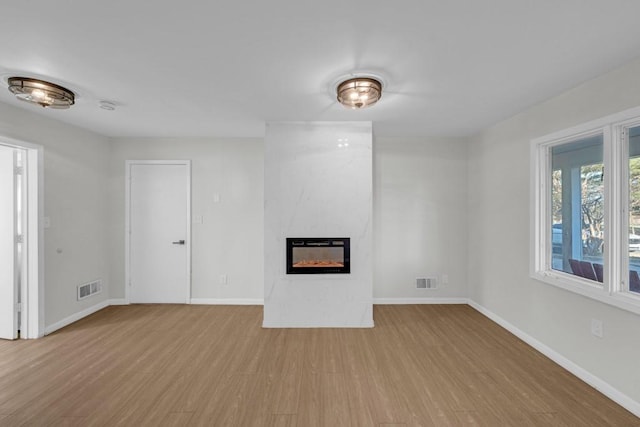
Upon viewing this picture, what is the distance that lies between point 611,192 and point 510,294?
5.21ft

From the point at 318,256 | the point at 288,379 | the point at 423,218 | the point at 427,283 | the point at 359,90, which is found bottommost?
the point at 288,379

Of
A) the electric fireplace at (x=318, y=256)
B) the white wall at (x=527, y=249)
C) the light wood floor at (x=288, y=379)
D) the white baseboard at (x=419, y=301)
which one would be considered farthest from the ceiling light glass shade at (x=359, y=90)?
the white baseboard at (x=419, y=301)

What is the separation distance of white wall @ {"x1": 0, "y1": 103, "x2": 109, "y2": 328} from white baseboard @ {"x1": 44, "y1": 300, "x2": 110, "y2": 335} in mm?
36

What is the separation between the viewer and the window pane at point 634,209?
81.0 inches

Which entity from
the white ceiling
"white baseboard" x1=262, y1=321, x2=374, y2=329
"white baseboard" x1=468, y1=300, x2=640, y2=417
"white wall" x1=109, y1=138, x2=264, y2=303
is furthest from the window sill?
"white wall" x1=109, y1=138, x2=264, y2=303

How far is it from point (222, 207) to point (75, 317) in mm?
2257

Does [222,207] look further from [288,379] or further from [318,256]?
[288,379]

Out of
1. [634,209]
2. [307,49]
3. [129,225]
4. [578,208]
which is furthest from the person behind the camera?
[129,225]

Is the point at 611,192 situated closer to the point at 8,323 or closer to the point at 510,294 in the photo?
the point at 510,294

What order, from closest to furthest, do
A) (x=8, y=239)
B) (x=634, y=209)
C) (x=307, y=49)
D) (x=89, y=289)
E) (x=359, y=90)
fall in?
(x=307, y=49)
(x=634, y=209)
(x=359, y=90)
(x=8, y=239)
(x=89, y=289)

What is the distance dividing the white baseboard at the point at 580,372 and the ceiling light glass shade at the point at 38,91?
4.99 metres

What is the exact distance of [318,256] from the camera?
3.38 meters

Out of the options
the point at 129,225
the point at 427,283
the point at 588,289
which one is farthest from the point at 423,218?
the point at 129,225

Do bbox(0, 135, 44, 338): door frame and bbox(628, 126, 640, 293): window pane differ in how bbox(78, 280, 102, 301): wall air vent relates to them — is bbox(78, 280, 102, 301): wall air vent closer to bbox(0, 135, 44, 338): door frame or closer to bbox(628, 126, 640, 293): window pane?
bbox(0, 135, 44, 338): door frame
